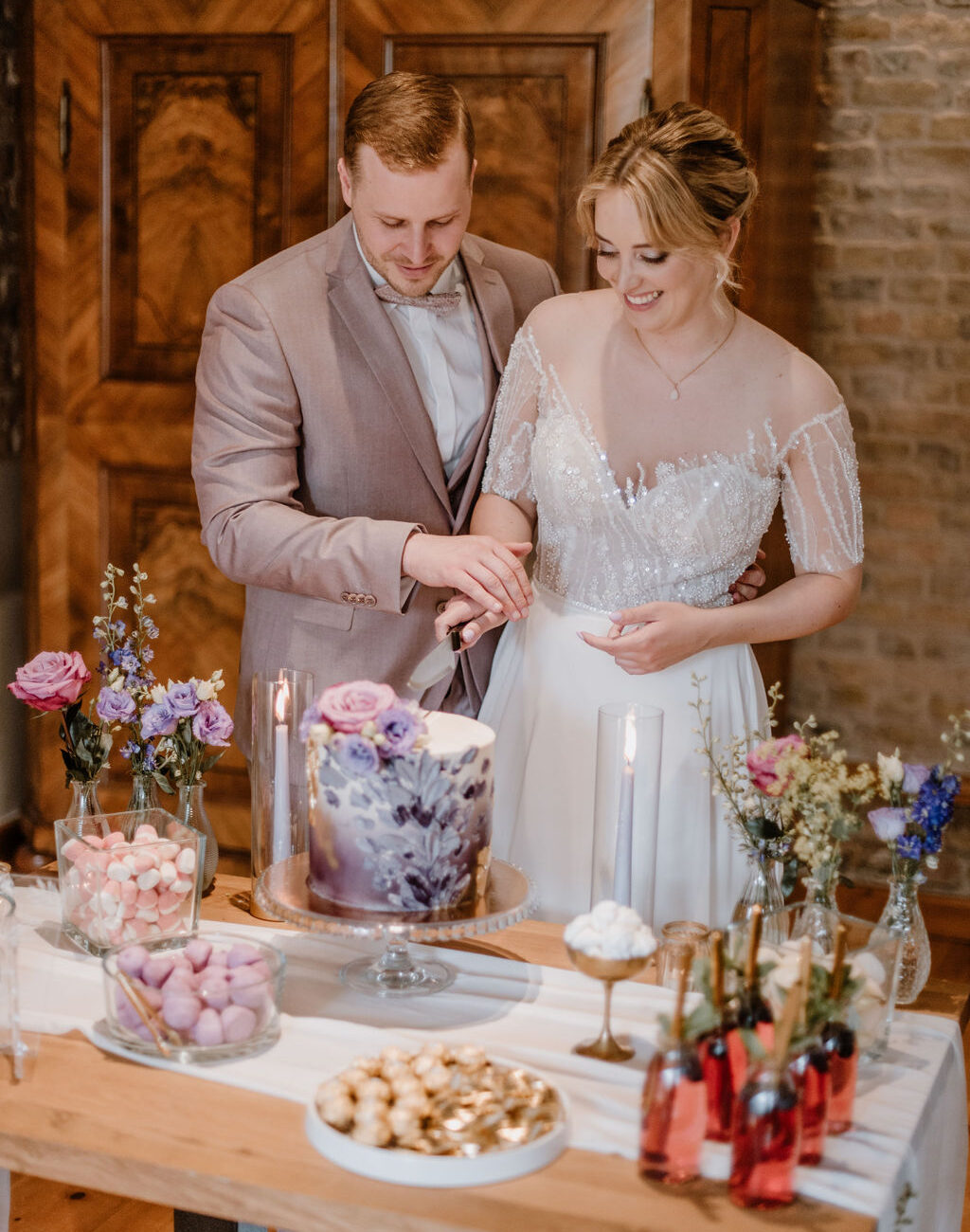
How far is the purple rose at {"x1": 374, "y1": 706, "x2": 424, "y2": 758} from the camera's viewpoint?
5.09 ft

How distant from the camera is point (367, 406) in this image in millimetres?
2555

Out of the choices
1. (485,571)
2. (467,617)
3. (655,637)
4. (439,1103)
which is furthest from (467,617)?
(439,1103)

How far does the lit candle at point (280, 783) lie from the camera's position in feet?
6.22

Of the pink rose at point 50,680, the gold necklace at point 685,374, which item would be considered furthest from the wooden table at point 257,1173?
the gold necklace at point 685,374

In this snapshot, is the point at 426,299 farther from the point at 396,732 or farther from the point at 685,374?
the point at 396,732

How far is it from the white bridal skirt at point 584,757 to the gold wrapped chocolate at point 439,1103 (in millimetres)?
936

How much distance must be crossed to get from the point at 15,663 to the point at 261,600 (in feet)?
5.07

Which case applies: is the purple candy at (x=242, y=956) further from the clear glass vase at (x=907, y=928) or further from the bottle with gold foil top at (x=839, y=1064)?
the clear glass vase at (x=907, y=928)

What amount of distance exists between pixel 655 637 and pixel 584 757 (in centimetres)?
33

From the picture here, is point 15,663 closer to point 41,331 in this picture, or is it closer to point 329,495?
point 41,331

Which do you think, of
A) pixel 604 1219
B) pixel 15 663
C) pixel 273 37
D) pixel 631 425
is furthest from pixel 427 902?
pixel 15 663

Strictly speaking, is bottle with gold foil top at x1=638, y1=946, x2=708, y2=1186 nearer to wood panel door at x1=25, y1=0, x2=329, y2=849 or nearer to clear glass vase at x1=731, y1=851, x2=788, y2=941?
clear glass vase at x1=731, y1=851, x2=788, y2=941

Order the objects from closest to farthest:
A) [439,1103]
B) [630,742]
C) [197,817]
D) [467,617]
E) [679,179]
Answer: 1. [439,1103]
2. [630,742]
3. [197,817]
4. [679,179]
5. [467,617]

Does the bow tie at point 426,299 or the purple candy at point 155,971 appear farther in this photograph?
the bow tie at point 426,299
